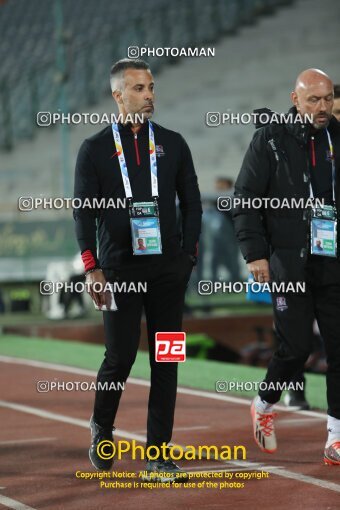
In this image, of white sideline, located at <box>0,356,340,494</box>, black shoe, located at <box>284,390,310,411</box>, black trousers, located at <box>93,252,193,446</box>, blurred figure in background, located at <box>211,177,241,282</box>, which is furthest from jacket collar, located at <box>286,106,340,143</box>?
blurred figure in background, located at <box>211,177,241,282</box>

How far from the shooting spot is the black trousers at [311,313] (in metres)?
6.80

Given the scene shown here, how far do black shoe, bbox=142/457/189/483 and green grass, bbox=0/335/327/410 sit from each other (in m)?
3.18

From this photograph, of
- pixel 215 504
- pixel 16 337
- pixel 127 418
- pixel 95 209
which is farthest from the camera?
pixel 16 337

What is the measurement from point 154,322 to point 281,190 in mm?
1056

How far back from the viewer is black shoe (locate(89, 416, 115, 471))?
6.70 metres

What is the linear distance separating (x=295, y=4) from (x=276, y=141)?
78.9 ft

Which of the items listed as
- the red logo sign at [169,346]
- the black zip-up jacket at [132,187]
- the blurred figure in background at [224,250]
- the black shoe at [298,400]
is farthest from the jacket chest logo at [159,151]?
the blurred figure in background at [224,250]

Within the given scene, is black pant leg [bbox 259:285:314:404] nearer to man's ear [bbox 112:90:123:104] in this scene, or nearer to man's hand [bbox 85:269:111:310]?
man's hand [bbox 85:269:111:310]

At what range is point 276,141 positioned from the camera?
691cm

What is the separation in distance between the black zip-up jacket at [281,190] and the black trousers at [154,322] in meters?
0.54

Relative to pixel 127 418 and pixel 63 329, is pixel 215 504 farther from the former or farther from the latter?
pixel 63 329

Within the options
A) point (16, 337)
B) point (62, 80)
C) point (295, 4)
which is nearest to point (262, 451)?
point (16, 337)

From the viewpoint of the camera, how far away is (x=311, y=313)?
6859 millimetres

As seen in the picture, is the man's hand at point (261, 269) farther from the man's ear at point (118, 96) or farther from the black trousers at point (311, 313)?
the man's ear at point (118, 96)
